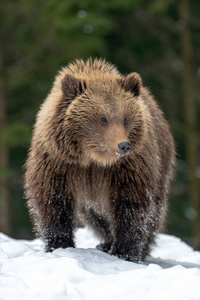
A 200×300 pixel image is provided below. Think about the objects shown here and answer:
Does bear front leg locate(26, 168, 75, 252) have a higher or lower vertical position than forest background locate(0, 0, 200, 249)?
lower

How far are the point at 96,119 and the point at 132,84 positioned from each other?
0.62 meters

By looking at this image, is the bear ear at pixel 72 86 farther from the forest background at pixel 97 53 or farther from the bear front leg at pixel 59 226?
the forest background at pixel 97 53

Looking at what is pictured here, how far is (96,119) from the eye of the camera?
18.3 ft

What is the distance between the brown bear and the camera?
18.4ft

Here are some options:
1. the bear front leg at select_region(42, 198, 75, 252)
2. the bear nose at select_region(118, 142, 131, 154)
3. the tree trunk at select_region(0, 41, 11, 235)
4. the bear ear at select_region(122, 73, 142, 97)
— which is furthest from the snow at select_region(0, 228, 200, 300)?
the tree trunk at select_region(0, 41, 11, 235)

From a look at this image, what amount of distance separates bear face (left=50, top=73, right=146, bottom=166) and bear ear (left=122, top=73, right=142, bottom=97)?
0.5 inches

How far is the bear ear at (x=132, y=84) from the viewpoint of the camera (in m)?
5.82

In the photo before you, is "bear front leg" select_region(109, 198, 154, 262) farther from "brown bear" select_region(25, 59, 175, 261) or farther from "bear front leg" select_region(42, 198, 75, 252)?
"bear front leg" select_region(42, 198, 75, 252)

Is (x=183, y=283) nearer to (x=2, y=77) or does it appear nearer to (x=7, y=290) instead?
(x=7, y=290)

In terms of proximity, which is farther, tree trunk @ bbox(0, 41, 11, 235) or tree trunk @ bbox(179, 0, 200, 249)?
tree trunk @ bbox(0, 41, 11, 235)

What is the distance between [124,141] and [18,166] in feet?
48.8

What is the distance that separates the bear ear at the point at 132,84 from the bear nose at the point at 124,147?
87 centimetres

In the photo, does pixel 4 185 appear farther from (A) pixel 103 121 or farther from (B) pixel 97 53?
(A) pixel 103 121

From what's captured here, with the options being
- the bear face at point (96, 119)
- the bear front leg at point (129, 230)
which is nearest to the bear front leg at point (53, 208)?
the bear face at point (96, 119)
